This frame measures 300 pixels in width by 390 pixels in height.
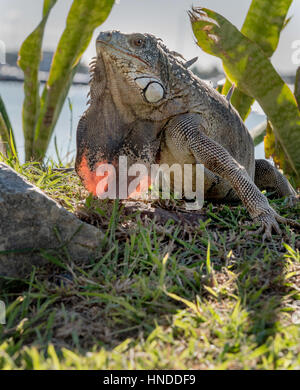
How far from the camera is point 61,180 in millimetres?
3326

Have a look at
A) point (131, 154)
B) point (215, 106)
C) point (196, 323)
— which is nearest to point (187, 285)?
point (196, 323)

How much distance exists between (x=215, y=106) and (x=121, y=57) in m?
0.90

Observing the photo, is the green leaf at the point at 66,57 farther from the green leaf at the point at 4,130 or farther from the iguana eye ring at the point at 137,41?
the iguana eye ring at the point at 137,41

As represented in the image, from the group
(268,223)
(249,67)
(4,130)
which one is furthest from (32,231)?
(4,130)

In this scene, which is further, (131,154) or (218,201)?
(218,201)

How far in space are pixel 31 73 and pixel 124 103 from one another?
188 centimetres

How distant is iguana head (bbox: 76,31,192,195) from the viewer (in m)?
2.60

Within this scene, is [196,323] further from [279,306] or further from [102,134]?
[102,134]

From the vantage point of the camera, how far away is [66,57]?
4176 millimetres

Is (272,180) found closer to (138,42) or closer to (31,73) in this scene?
(138,42)

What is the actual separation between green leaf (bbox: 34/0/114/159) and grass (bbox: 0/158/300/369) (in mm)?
1987

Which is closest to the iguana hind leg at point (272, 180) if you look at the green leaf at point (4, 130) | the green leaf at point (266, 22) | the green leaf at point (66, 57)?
the green leaf at point (266, 22)

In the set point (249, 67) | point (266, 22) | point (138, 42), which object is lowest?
point (249, 67)

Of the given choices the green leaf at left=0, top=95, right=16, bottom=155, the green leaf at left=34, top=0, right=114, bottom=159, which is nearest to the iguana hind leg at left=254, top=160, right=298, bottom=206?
the green leaf at left=34, top=0, right=114, bottom=159
